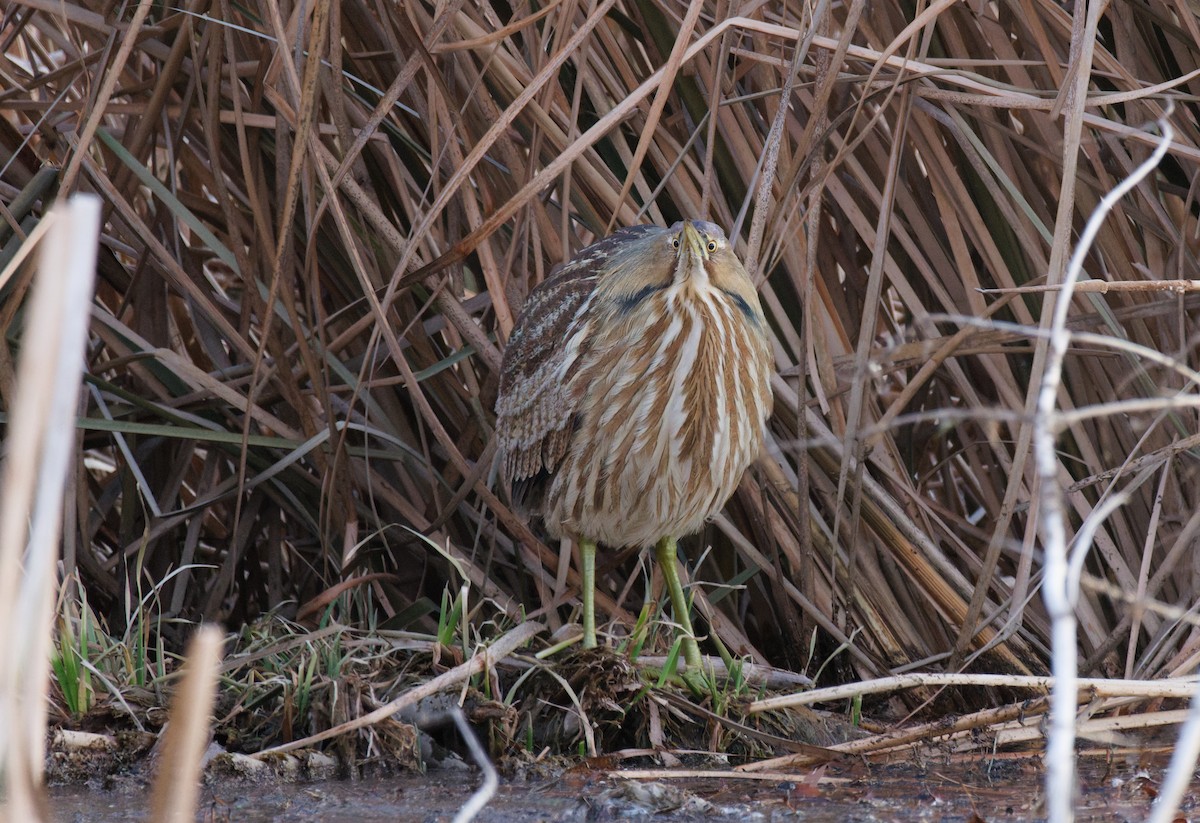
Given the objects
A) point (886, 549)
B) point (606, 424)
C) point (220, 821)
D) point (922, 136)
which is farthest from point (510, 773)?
point (922, 136)

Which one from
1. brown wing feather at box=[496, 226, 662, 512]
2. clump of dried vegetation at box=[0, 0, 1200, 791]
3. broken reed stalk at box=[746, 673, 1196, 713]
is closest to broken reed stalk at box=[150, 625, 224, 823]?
clump of dried vegetation at box=[0, 0, 1200, 791]

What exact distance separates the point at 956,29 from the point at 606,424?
87 centimetres

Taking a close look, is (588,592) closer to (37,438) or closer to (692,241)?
(692,241)

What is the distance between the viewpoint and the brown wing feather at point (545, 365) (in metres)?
2.32

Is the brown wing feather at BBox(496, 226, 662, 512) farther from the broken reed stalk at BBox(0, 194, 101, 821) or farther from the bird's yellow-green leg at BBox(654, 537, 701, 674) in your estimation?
the broken reed stalk at BBox(0, 194, 101, 821)

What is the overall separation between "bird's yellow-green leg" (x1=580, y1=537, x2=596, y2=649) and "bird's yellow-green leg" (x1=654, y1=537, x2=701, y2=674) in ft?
0.41

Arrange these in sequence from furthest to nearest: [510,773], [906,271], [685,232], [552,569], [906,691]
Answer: [552,569] < [906,271] < [906,691] < [685,232] < [510,773]

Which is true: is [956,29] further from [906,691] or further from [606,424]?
[906,691]

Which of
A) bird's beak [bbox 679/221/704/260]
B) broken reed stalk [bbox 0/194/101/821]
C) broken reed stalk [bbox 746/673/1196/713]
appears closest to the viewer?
broken reed stalk [bbox 0/194/101/821]

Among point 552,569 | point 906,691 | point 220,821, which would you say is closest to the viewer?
point 220,821

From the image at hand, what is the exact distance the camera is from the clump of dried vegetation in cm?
209

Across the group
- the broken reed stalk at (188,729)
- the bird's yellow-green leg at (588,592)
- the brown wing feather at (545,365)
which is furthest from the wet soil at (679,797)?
the broken reed stalk at (188,729)

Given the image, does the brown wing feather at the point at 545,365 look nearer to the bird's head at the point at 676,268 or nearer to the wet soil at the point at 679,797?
the bird's head at the point at 676,268

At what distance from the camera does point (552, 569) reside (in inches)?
104
